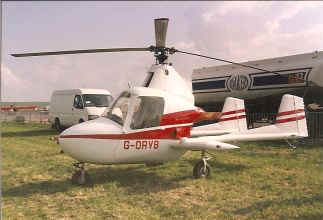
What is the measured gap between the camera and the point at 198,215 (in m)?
5.26

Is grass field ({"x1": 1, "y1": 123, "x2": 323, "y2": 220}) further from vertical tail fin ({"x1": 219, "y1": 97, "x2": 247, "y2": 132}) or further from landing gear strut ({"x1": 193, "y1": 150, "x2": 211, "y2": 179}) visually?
vertical tail fin ({"x1": 219, "y1": 97, "x2": 247, "y2": 132})

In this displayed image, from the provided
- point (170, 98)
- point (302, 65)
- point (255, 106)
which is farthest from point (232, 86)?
point (170, 98)

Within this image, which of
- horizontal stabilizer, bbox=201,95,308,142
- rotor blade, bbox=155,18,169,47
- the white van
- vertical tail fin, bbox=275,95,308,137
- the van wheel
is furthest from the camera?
the van wheel

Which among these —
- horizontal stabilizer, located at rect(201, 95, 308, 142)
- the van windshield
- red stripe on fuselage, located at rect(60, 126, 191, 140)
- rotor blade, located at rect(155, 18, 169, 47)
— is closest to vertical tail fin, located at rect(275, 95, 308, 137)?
horizontal stabilizer, located at rect(201, 95, 308, 142)

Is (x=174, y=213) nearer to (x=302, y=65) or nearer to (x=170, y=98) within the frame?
(x=170, y=98)

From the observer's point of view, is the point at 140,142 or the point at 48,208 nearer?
the point at 48,208

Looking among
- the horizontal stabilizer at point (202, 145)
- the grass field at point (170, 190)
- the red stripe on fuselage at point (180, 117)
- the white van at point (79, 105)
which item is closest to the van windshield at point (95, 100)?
the white van at point (79, 105)

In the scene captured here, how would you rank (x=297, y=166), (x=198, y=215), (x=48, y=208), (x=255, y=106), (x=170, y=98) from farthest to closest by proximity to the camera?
1. (x=255, y=106)
2. (x=297, y=166)
3. (x=170, y=98)
4. (x=48, y=208)
5. (x=198, y=215)

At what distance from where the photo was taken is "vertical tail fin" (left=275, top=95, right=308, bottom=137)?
30.3 ft

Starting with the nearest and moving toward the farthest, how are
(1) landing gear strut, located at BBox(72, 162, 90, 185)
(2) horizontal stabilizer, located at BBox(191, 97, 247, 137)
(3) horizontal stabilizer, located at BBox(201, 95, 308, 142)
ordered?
(1) landing gear strut, located at BBox(72, 162, 90, 185), (3) horizontal stabilizer, located at BBox(201, 95, 308, 142), (2) horizontal stabilizer, located at BBox(191, 97, 247, 137)

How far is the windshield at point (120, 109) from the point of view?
7.06m

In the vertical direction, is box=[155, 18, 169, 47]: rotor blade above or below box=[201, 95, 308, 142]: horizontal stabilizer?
above

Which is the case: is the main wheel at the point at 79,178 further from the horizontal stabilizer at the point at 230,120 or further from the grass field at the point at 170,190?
the horizontal stabilizer at the point at 230,120

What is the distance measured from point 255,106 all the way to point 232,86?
5.71ft
